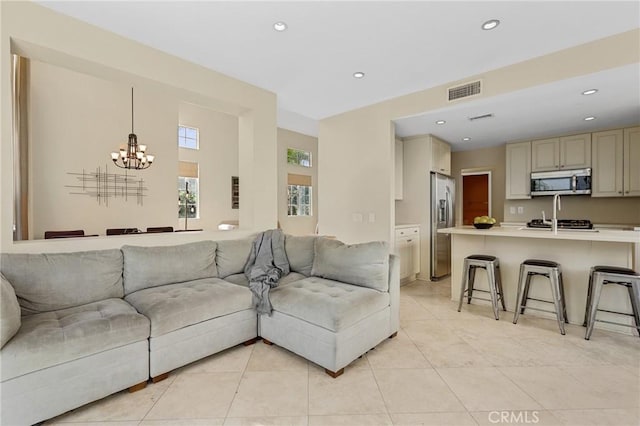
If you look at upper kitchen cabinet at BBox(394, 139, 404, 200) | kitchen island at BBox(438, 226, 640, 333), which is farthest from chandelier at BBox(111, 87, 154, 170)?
kitchen island at BBox(438, 226, 640, 333)

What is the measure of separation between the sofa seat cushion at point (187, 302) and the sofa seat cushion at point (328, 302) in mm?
345

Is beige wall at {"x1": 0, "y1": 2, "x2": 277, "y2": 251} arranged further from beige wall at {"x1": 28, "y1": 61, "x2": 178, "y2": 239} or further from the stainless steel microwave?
the stainless steel microwave

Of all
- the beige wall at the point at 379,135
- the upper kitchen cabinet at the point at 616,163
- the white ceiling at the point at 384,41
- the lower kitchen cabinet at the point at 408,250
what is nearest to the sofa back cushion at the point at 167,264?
the white ceiling at the point at 384,41

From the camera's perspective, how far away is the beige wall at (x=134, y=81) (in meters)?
2.01

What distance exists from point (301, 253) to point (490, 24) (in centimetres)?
265

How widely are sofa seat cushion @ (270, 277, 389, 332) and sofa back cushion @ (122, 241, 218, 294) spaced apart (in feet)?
2.66

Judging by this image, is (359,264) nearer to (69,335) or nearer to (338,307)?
(338,307)

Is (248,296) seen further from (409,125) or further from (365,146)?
(409,125)

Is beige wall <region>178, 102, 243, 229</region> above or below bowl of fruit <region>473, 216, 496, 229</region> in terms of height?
above

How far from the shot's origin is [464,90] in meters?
3.23

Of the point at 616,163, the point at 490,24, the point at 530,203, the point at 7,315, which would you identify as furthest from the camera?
the point at 530,203

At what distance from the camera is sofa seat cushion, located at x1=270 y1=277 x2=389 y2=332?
6.81ft

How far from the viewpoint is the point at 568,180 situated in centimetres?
463

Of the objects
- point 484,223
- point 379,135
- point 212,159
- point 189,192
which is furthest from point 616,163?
point 189,192
